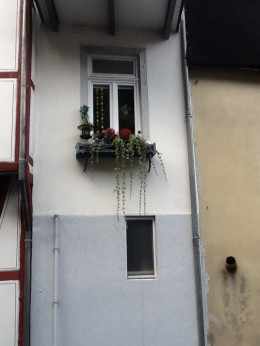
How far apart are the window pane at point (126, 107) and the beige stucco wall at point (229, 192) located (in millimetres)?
1046

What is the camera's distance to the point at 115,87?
683cm

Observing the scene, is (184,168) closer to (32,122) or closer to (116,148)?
(116,148)

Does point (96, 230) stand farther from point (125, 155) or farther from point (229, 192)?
point (229, 192)

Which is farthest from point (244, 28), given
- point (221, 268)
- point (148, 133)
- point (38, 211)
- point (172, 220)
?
point (38, 211)

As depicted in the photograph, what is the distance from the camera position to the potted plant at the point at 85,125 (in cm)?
624

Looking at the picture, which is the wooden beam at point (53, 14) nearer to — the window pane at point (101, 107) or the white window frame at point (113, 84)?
the white window frame at point (113, 84)

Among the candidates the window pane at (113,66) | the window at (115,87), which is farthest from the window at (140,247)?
the window pane at (113,66)

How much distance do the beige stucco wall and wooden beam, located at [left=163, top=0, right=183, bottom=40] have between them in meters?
0.80

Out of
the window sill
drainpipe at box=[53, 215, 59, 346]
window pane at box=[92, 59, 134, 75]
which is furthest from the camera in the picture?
window pane at box=[92, 59, 134, 75]

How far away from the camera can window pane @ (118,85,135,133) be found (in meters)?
6.71

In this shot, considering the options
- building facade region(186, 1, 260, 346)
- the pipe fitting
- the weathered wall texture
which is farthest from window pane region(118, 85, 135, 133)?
the pipe fitting

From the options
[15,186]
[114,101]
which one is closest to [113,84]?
[114,101]

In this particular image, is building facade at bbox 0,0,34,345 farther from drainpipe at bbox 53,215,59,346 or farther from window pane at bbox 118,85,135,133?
window pane at bbox 118,85,135,133

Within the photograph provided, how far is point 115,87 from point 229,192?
2.55 m
